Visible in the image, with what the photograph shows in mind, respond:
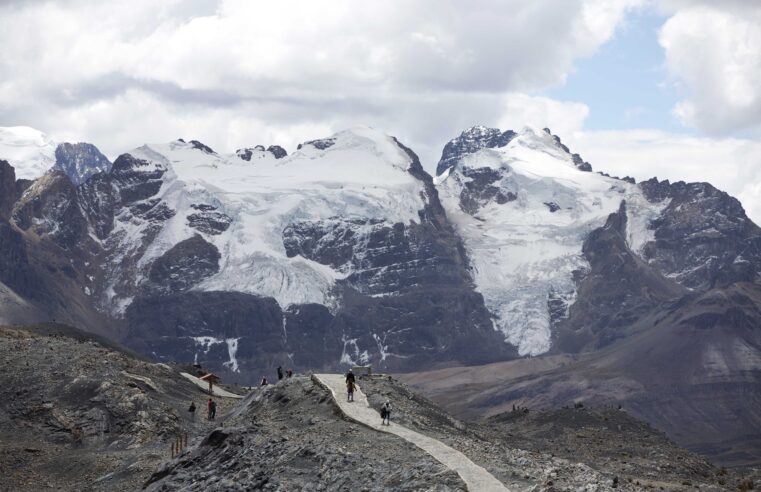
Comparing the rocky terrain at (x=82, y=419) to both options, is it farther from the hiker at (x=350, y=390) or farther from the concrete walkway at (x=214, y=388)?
the hiker at (x=350, y=390)

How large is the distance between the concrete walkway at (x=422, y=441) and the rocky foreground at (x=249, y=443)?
0.78m

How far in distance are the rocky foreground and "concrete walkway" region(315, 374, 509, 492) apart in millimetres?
784

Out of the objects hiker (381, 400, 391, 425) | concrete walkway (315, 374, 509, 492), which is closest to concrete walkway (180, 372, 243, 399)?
concrete walkway (315, 374, 509, 492)

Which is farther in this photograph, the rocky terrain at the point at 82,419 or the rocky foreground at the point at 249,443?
the rocky terrain at the point at 82,419

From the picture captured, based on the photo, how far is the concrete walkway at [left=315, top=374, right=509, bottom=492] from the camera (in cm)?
7238

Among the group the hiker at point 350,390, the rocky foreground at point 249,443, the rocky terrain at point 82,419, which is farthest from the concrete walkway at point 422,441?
the rocky terrain at point 82,419

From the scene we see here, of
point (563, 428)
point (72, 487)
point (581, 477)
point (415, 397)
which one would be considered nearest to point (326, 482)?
point (581, 477)

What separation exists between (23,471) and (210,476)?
24.6 metres

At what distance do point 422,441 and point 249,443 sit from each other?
971cm

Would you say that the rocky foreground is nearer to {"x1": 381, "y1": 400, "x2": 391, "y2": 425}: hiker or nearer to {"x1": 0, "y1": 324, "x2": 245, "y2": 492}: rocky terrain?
{"x1": 0, "y1": 324, "x2": 245, "y2": 492}: rocky terrain

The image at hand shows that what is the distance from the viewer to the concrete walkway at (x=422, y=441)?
72375 mm

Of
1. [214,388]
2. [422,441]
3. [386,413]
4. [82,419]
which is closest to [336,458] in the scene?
[422,441]

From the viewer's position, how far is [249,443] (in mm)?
81250

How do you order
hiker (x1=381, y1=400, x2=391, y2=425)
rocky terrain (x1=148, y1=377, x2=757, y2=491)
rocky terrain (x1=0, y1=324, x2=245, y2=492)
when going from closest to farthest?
rocky terrain (x1=148, y1=377, x2=757, y2=491), hiker (x1=381, y1=400, x2=391, y2=425), rocky terrain (x1=0, y1=324, x2=245, y2=492)
